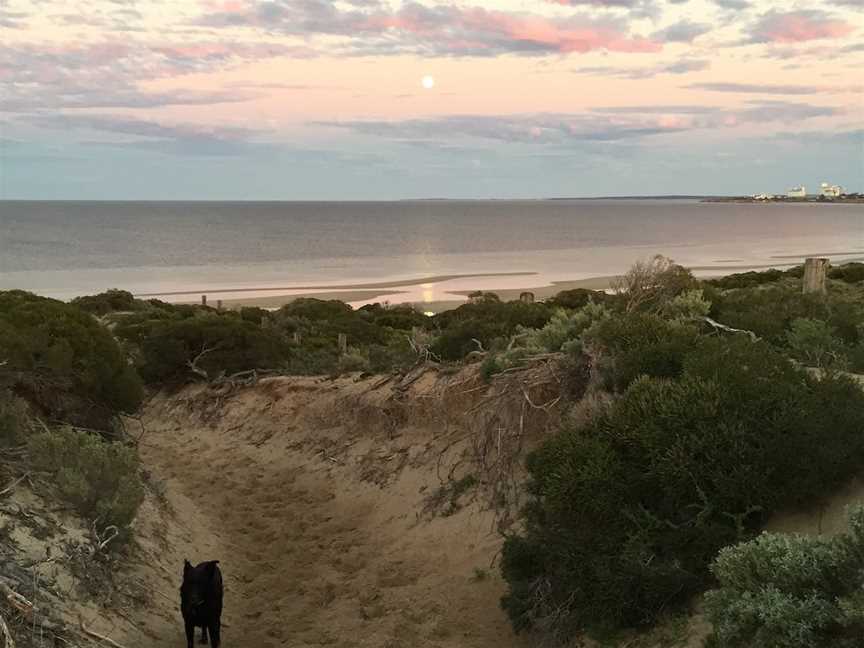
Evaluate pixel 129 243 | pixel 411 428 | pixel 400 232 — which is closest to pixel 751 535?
pixel 411 428

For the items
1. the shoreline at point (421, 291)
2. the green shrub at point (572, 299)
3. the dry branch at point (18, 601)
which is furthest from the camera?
the shoreline at point (421, 291)

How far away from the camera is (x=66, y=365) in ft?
33.4

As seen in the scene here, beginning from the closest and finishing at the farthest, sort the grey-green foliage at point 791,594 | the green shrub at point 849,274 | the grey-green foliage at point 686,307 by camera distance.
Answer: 1. the grey-green foliage at point 791,594
2. the grey-green foliage at point 686,307
3. the green shrub at point 849,274

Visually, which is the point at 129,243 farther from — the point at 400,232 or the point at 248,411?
the point at 248,411

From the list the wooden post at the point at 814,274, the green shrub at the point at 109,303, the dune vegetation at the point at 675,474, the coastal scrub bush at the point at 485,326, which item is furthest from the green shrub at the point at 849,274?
the green shrub at the point at 109,303

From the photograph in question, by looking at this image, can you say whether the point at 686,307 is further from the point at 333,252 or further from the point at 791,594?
the point at 333,252

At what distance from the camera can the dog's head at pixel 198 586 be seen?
6266 mm

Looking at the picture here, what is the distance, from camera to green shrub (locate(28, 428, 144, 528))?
6.82m

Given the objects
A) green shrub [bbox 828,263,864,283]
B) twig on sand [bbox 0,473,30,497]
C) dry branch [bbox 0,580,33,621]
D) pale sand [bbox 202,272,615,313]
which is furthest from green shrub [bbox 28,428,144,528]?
pale sand [bbox 202,272,615,313]

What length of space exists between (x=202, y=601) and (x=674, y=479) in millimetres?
4158

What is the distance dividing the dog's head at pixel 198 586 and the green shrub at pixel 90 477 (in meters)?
1.18

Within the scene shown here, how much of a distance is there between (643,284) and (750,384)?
16.9 ft

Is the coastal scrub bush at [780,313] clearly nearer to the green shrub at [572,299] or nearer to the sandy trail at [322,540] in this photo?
the sandy trail at [322,540]

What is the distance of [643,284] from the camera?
35.0 ft
